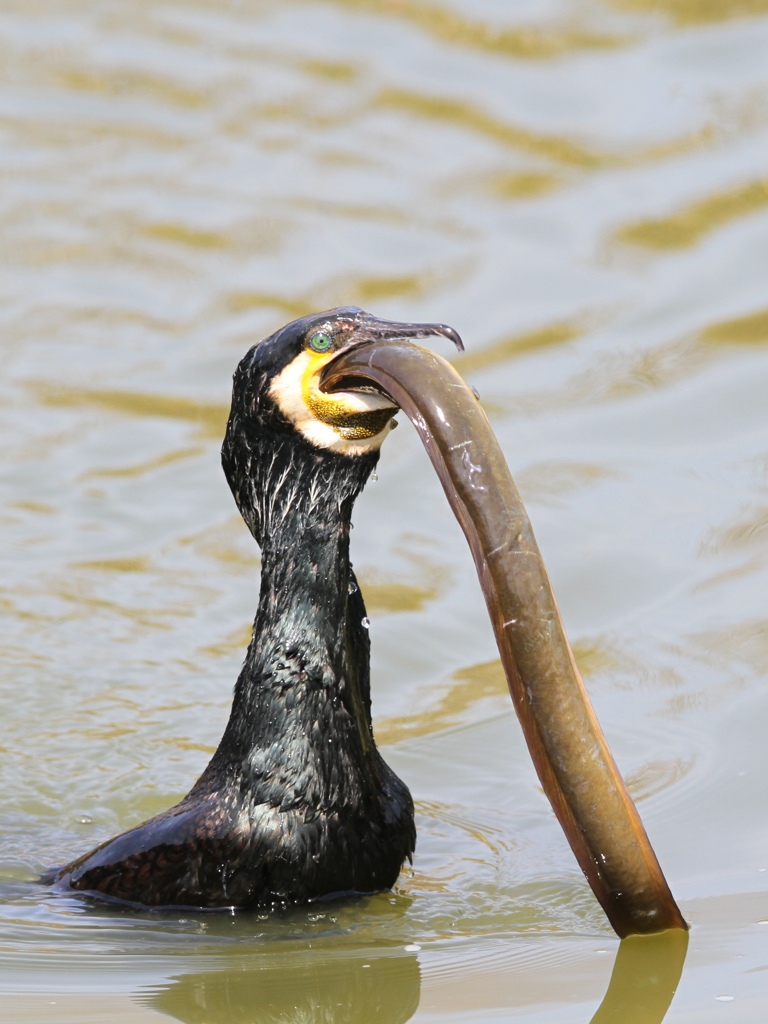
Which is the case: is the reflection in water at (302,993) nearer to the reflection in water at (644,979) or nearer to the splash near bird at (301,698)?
the splash near bird at (301,698)

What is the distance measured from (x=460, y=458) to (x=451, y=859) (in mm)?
1610

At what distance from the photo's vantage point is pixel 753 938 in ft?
12.1

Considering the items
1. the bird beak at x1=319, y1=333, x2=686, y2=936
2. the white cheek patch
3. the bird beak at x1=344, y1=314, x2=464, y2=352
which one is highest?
the bird beak at x1=344, y1=314, x2=464, y2=352

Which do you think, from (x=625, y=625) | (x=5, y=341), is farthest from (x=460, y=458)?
(x=5, y=341)

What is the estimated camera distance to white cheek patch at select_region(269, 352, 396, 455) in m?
3.72

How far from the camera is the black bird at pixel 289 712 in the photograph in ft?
12.6

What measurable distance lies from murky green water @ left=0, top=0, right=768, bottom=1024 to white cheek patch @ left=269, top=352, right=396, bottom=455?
42.4 inches

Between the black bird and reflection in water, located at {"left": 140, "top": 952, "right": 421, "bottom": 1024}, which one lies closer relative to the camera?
reflection in water, located at {"left": 140, "top": 952, "right": 421, "bottom": 1024}

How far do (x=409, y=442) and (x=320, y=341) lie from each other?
3979 mm

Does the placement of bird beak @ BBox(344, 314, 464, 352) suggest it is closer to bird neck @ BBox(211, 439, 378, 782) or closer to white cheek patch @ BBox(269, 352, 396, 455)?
white cheek patch @ BBox(269, 352, 396, 455)

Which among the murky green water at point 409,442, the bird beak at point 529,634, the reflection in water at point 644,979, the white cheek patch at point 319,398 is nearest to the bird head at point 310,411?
the white cheek patch at point 319,398

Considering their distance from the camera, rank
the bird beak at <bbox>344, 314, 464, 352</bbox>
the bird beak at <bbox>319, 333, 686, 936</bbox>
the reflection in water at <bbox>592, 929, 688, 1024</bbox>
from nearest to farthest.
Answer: the bird beak at <bbox>319, 333, 686, 936</bbox> → the reflection in water at <bbox>592, 929, 688, 1024</bbox> → the bird beak at <bbox>344, 314, 464, 352</bbox>

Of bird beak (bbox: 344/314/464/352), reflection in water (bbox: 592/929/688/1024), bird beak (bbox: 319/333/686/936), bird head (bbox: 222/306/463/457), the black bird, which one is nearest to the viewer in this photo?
bird beak (bbox: 319/333/686/936)

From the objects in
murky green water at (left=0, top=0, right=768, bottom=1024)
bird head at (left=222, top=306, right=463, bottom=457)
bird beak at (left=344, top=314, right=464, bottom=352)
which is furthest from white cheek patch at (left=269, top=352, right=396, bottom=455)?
murky green water at (left=0, top=0, right=768, bottom=1024)
